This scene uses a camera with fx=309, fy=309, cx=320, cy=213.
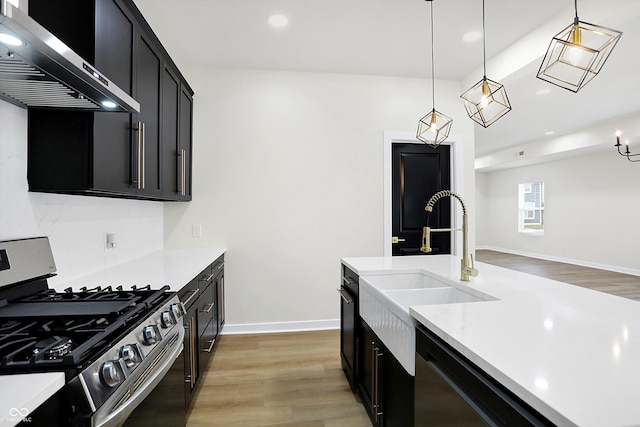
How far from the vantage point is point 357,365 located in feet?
6.95

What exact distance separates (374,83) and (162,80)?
2244 mm

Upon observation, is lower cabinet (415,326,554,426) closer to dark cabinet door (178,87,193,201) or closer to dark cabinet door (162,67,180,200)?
dark cabinet door (162,67,180,200)

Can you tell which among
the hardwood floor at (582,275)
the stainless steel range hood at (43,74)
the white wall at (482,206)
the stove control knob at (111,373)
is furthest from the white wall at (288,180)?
the white wall at (482,206)

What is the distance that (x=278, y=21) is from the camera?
2.55 meters

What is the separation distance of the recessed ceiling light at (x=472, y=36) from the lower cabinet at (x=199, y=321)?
118 inches

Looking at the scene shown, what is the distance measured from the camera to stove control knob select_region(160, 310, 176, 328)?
1.31m

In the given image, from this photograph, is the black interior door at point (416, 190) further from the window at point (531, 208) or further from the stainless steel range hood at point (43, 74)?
the window at point (531, 208)

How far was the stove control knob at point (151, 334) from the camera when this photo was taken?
3.71ft

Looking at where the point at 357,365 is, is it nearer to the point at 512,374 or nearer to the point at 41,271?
the point at 512,374

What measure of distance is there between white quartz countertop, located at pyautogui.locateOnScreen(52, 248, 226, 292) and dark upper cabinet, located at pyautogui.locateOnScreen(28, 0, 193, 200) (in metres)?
0.51

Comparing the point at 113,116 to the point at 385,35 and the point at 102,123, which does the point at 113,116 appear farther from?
the point at 385,35

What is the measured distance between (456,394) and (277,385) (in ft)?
5.86

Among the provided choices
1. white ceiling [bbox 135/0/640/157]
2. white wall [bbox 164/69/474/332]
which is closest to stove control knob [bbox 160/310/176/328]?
white wall [bbox 164/69/474/332]

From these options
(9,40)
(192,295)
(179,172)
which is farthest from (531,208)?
(9,40)
